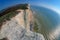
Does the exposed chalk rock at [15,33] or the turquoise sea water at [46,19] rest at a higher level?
the turquoise sea water at [46,19]

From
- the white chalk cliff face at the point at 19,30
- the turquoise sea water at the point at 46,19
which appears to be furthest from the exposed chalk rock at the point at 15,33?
the turquoise sea water at the point at 46,19

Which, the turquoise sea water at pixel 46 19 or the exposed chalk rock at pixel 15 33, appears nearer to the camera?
the exposed chalk rock at pixel 15 33

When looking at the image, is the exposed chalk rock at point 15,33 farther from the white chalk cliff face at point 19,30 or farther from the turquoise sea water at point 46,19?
the turquoise sea water at point 46,19

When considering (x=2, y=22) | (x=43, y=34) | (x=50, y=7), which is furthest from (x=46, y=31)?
(x=2, y=22)

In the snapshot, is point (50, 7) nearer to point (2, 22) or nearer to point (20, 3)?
point (20, 3)

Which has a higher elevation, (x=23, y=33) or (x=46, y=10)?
(x=46, y=10)

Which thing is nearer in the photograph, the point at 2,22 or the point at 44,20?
the point at 2,22

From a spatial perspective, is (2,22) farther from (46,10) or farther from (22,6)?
(46,10)

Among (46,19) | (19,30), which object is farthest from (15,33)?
(46,19)
